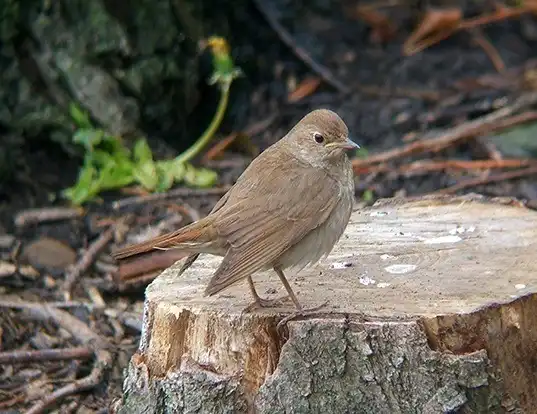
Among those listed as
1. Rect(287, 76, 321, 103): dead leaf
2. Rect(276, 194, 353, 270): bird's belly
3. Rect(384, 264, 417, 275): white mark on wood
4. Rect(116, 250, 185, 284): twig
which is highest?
Rect(276, 194, 353, 270): bird's belly

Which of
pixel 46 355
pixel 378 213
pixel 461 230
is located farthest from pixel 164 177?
pixel 461 230

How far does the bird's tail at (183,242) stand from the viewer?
376 cm

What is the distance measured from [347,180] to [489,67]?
4.32m

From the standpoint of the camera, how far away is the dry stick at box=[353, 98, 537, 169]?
6898 mm

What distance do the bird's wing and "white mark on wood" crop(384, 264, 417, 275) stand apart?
1.13ft

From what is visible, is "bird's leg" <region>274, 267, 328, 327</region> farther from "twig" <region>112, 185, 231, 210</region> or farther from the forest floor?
"twig" <region>112, 185, 231, 210</region>

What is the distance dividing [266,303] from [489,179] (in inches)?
122

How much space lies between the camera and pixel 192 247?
387 centimetres

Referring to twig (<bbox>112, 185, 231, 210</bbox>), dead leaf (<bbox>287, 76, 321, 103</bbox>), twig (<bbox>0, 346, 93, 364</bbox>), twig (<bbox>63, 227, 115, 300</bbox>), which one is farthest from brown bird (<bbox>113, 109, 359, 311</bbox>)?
dead leaf (<bbox>287, 76, 321, 103</bbox>)

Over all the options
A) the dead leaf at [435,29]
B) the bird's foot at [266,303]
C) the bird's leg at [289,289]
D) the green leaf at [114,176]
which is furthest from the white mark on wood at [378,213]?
the dead leaf at [435,29]

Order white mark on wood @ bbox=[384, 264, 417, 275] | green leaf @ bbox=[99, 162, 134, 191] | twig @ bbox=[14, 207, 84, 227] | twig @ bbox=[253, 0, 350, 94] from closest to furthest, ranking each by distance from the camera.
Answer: white mark on wood @ bbox=[384, 264, 417, 275] < twig @ bbox=[14, 207, 84, 227] < green leaf @ bbox=[99, 162, 134, 191] < twig @ bbox=[253, 0, 350, 94]

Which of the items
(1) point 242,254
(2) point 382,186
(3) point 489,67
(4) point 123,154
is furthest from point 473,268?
(3) point 489,67

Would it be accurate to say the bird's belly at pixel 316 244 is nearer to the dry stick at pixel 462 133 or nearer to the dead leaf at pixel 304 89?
the dry stick at pixel 462 133

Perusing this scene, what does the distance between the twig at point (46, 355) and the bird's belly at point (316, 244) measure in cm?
140
